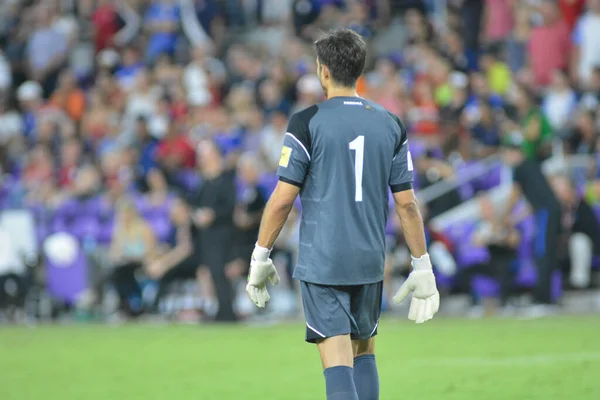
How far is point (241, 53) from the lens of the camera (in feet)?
72.6

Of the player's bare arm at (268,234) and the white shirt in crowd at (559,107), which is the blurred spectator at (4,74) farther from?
the player's bare arm at (268,234)

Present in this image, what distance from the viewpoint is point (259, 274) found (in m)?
6.11

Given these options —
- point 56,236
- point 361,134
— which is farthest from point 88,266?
point 361,134

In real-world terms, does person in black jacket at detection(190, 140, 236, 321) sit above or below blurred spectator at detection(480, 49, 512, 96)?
below

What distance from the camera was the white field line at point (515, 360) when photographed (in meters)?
10.3

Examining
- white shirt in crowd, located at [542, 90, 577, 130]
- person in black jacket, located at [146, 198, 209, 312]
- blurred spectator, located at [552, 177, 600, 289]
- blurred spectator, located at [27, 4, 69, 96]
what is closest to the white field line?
blurred spectator, located at [552, 177, 600, 289]

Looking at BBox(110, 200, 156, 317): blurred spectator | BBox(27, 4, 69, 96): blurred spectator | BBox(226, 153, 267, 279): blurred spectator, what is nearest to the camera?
BBox(226, 153, 267, 279): blurred spectator

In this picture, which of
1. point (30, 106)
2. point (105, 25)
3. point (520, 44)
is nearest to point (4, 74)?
point (30, 106)

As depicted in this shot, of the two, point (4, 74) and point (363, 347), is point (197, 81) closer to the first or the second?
point (4, 74)

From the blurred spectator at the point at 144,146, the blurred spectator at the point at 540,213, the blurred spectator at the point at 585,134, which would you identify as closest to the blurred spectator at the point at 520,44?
the blurred spectator at the point at 585,134

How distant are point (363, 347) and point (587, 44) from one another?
1324 cm

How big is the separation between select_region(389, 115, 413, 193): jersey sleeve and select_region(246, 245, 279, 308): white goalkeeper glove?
799 millimetres

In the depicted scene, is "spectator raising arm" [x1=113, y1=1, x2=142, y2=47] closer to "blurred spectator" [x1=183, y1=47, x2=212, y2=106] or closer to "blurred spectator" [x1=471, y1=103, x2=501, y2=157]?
"blurred spectator" [x1=183, y1=47, x2=212, y2=106]

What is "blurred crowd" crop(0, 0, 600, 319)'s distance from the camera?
1703cm
